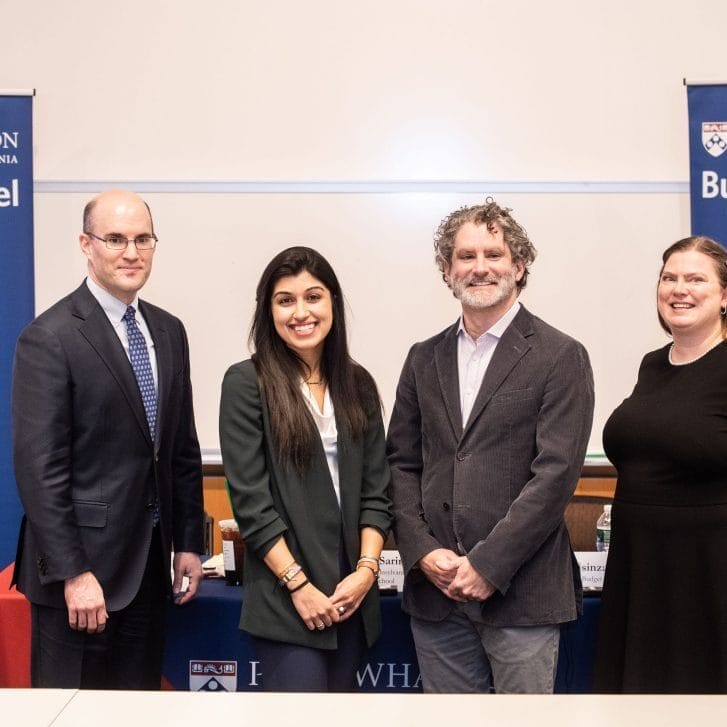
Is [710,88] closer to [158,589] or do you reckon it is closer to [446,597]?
[446,597]

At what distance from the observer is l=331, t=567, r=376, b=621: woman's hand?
199 centimetres

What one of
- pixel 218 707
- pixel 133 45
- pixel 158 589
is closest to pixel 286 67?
pixel 133 45

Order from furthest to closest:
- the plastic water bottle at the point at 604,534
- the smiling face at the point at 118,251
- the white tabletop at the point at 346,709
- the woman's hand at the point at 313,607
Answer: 1. the plastic water bottle at the point at 604,534
2. the smiling face at the point at 118,251
3. the woman's hand at the point at 313,607
4. the white tabletop at the point at 346,709

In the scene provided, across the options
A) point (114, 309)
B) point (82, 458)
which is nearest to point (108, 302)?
point (114, 309)

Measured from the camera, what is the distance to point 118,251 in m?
2.18

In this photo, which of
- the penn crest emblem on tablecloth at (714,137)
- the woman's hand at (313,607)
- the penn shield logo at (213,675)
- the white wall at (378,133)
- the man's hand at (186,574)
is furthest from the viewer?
the white wall at (378,133)

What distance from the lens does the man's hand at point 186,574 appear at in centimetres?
232

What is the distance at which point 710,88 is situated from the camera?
3.68 metres

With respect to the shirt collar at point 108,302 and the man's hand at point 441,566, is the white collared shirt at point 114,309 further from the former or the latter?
the man's hand at point 441,566

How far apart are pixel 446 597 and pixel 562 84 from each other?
2.67m

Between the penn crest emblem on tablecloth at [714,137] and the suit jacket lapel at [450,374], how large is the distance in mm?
2023

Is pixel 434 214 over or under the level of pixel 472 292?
over

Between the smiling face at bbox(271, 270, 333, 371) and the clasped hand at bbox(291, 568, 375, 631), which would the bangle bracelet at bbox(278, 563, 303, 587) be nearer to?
the clasped hand at bbox(291, 568, 375, 631)

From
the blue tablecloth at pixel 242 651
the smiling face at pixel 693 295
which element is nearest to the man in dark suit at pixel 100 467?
the blue tablecloth at pixel 242 651
